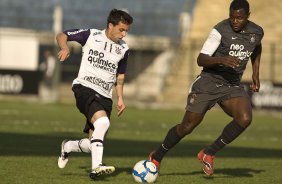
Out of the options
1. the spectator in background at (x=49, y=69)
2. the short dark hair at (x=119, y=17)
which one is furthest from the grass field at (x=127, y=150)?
the spectator in background at (x=49, y=69)

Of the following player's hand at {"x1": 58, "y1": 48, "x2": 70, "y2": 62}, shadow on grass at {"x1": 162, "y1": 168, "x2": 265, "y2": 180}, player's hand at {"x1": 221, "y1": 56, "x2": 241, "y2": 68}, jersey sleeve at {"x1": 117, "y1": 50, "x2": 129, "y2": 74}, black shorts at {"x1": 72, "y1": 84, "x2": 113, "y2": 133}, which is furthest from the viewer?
shadow on grass at {"x1": 162, "y1": 168, "x2": 265, "y2": 180}

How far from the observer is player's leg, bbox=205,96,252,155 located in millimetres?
11078

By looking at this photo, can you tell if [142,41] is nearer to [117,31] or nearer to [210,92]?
[210,92]

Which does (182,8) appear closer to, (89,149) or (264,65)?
(264,65)

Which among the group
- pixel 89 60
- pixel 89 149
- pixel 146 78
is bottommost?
pixel 146 78

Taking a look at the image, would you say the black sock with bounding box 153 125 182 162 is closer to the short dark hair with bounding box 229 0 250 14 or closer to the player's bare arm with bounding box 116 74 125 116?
the player's bare arm with bounding box 116 74 125 116

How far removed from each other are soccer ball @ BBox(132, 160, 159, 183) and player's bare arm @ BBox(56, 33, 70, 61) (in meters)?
1.62

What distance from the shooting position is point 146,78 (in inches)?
1614

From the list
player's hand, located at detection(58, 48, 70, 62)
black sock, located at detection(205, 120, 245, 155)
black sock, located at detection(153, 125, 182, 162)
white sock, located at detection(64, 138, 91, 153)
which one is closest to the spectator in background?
white sock, located at detection(64, 138, 91, 153)

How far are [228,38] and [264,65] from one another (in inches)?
1090

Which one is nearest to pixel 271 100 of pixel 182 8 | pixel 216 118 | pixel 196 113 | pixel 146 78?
pixel 216 118

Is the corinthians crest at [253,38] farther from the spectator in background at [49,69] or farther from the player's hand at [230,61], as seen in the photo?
the spectator in background at [49,69]

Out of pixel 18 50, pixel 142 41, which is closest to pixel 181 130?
pixel 18 50

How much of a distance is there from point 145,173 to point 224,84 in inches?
67.1
